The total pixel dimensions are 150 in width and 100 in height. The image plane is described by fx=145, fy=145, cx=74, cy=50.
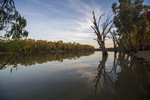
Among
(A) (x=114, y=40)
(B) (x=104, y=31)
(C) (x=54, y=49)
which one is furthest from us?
(C) (x=54, y=49)

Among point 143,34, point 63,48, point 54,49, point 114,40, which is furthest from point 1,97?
point 63,48

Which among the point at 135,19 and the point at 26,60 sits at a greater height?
the point at 135,19

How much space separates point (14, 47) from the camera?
233 inches

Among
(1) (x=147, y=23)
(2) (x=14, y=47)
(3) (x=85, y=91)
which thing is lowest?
(3) (x=85, y=91)

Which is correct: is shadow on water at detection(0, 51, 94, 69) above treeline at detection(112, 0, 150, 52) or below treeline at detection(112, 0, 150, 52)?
below

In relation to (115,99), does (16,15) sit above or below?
above

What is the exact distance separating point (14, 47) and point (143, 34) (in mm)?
35747

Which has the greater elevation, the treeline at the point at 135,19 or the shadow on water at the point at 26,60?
the treeline at the point at 135,19

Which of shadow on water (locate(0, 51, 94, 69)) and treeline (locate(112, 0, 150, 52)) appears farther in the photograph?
treeline (locate(112, 0, 150, 52))

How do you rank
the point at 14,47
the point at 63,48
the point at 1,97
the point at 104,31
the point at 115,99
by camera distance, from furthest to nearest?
the point at 63,48, the point at 104,31, the point at 14,47, the point at 1,97, the point at 115,99

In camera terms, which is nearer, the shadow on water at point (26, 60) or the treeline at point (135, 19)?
the shadow on water at point (26, 60)

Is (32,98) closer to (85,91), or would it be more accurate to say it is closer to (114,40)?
(85,91)

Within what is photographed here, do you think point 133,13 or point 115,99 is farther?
point 133,13

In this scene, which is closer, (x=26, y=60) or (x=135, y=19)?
(x=26, y=60)
